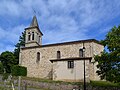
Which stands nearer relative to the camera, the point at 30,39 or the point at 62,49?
the point at 62,49

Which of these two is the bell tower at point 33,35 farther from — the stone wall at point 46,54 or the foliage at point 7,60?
the foliage at point 7,60

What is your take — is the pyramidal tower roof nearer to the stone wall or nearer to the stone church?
the stone church

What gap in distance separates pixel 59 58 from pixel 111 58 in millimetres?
20508

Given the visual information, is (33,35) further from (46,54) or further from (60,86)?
(60,86)

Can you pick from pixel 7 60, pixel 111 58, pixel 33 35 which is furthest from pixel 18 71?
pixel 111 58

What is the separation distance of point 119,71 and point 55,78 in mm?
15955

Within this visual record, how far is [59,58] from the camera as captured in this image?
37938 millimetres

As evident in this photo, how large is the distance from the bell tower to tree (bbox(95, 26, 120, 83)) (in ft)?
90.3

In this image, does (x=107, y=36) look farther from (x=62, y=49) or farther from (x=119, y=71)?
(x=62, y=49)

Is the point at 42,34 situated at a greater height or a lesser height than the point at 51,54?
greater

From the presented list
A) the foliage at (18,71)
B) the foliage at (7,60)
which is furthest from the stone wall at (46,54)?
the foliage at (7,60)

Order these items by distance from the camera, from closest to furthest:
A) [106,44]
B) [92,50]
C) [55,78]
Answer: [106,44] < [55,78] < [92,50]

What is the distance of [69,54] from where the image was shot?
37.1 m

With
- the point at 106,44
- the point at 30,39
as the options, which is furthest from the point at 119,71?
the point at 30,39
